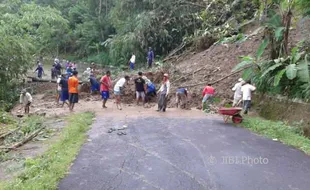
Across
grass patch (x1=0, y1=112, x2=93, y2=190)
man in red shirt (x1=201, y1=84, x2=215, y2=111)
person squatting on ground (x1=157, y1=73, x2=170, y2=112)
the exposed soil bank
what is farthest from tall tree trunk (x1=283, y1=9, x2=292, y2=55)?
grass patch (x1=0, y1=112, x2=93, y2=190)

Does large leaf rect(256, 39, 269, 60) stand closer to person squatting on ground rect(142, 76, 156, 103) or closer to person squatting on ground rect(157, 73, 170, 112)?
person squatting on ground rect(157, 73, 170, 112)

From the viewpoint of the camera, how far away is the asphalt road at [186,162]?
671 centimetres

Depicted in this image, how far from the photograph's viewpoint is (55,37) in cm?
5366

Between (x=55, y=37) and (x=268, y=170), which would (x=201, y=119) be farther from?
(x=55, y=37)

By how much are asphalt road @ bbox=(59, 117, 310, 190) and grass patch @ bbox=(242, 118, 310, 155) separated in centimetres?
38

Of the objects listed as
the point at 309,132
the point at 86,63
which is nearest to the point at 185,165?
the point at 309,132

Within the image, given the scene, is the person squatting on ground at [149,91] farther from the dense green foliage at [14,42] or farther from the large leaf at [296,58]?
the large leaf at [296,58]

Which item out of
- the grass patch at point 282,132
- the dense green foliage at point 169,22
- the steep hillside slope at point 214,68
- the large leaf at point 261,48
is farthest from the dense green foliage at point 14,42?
the grass patch at point 282,132

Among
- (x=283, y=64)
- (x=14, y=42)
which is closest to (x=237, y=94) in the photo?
(x=283, y=64)

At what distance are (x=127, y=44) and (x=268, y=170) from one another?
2300 cm

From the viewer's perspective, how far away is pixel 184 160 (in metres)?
8.15

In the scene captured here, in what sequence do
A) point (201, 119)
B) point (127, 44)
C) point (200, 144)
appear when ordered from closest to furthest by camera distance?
point (200, 144) < point (201, 119) < point (127, 44)

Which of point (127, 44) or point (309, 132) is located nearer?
point (309, 132)

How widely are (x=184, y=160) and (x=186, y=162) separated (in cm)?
15
